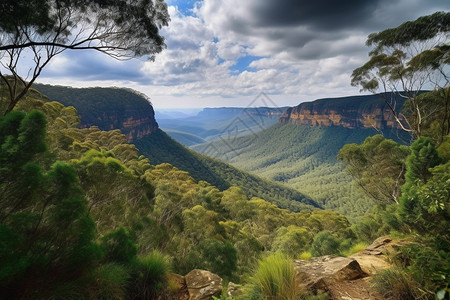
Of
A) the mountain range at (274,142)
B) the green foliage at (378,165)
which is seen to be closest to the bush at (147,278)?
the mountain range at (274,142)

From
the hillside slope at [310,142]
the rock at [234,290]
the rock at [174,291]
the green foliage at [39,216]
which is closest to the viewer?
the green foliage at [39,216]

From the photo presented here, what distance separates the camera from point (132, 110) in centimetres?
9669

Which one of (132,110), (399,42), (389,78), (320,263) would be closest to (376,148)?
(389,78)

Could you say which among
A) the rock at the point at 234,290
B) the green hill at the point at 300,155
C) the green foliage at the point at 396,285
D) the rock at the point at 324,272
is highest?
the green foliage at the point at 396,285

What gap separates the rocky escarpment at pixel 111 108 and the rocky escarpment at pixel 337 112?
4625 inches

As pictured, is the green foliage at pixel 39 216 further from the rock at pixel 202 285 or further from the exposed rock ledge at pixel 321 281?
the rock at pixel 202 285

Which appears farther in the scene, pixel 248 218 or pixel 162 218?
pixel 248 218

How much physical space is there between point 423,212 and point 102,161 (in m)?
8.53

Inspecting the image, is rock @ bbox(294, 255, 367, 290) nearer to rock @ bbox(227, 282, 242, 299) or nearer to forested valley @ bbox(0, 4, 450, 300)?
forested valley @ bbox(0, 4, 450, 300)

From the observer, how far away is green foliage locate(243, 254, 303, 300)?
295cm

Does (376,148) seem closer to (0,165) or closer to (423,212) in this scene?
(423,212)

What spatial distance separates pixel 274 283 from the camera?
9.77 feet

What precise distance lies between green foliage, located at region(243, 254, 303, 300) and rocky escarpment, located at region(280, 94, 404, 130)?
161 m

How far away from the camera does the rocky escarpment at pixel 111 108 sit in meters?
76.7
